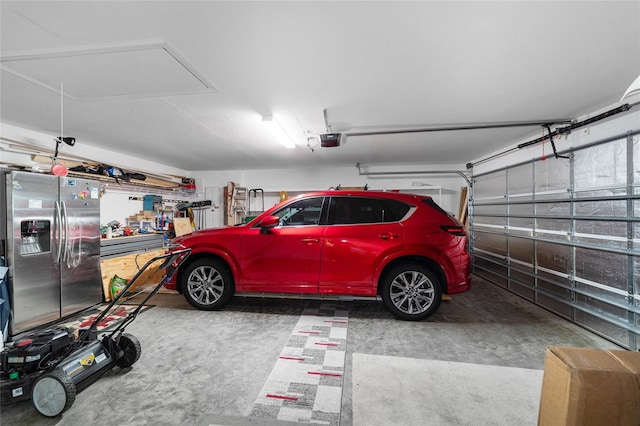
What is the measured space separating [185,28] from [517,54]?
94.1 inches

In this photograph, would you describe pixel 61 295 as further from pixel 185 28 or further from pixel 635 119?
pixel 635 119

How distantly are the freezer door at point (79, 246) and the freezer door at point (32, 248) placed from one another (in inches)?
3.6

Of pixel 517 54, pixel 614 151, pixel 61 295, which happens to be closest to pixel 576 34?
pixel 517 54

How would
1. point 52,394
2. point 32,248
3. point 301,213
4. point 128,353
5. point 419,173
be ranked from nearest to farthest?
point 52,394
point 128,353
point 32,248
point 301,213
point 419,173

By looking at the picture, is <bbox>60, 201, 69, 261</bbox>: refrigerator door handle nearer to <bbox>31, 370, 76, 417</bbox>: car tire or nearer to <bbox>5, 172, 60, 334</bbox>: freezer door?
<bbox>5, 172, 60, 334</bbox>: freezer door

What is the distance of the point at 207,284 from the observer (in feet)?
11.0

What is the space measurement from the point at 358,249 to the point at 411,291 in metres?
0.83

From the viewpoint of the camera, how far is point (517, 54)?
6.14 ft

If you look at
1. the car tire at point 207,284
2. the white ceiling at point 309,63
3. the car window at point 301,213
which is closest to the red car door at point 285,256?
the car window at point 301,213

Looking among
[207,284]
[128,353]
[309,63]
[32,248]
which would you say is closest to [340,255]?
[207,284]

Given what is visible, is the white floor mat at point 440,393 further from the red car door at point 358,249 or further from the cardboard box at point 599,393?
the red car door at point 358,249

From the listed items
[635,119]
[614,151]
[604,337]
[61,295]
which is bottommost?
[604,337]

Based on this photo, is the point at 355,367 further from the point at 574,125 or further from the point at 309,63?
the point at 574,125

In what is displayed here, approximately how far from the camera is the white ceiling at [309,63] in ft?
4.90
